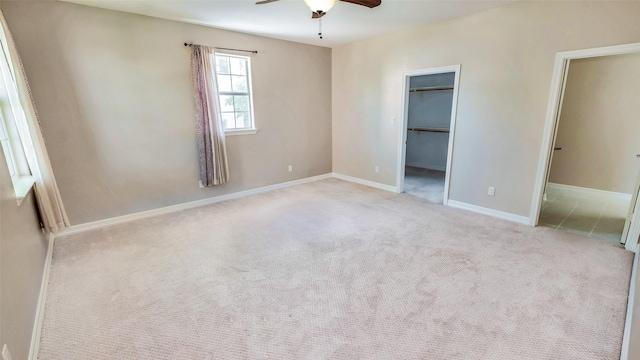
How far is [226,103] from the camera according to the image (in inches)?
175

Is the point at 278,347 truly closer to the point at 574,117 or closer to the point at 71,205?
the point at 71,205

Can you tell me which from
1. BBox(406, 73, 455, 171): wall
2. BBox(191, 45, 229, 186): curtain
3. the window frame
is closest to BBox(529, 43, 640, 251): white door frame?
BBox(406, 73, 455, 171): wall

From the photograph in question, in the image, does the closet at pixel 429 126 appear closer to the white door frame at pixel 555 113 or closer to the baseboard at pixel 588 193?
the baseboard at pixel 588 193

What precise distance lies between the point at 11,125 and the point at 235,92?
2583 mm

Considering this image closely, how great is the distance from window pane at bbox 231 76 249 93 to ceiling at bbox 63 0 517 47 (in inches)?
27.1

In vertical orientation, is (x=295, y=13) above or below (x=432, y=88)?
above

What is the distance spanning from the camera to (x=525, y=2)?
3117 millimetres

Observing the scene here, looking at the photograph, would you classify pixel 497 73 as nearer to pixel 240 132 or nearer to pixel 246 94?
pixel 246 94

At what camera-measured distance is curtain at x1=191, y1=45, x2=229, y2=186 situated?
3.90 metres

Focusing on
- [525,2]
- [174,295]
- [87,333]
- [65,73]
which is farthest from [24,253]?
[525,2]

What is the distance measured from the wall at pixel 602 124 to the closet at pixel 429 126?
2056mm

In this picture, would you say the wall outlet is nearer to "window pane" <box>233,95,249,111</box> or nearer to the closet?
"window pane" <box>233,95,249,111</box>

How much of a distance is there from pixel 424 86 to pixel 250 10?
15.4 ft

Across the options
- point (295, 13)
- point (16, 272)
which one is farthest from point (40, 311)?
point (295, 13)
